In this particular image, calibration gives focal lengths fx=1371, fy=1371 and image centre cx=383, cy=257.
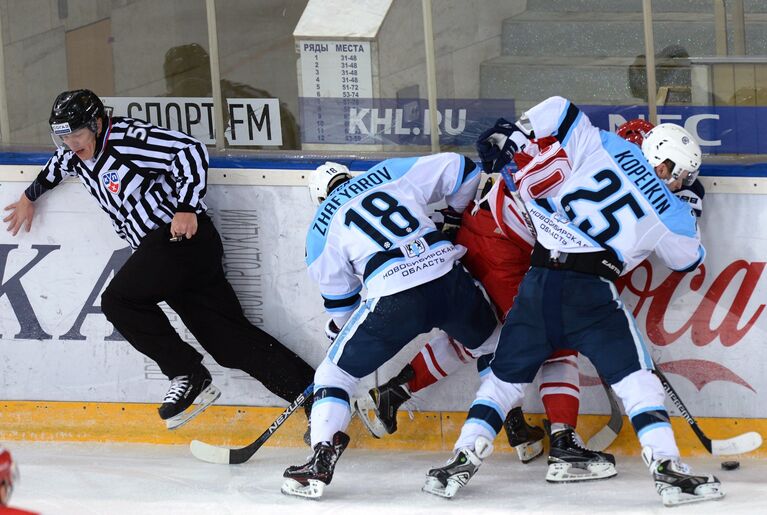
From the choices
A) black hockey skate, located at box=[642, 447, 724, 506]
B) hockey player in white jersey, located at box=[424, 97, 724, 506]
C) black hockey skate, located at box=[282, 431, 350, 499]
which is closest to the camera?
black hockey skate, located at box=[642, 447, 724, 506]

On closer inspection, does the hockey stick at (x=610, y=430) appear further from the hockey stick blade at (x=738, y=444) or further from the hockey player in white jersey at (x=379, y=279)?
the hockey player in white jersey at (x=379, y=279)

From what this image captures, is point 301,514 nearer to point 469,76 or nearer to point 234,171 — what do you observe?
point 234,171

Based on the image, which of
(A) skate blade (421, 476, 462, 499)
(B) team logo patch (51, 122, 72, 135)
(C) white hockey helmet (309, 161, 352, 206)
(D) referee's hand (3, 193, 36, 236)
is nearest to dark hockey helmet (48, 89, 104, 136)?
(B) team logo patch (51, 122, 72, 135)

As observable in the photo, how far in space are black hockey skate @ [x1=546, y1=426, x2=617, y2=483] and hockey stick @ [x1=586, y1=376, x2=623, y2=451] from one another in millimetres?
179

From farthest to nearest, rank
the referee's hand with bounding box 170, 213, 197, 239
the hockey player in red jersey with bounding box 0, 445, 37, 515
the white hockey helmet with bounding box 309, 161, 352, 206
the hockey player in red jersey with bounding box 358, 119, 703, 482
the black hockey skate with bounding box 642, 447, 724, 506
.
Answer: the referee's hand with bounding box 170, 213, 197, 239, the white hockey helmet with bounding box 309, 161, 352, 206, the hockey player in red jersey with bounding box 358, 119, 703, 482, the black hockey skate with bounding box 642, 447, 724, 506, the hockey player in red jersey with bounding box 0, 445, 37, 515

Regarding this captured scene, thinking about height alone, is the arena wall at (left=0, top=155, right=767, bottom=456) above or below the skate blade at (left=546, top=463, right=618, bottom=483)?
above

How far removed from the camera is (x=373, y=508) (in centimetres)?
400

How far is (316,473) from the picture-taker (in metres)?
4.07

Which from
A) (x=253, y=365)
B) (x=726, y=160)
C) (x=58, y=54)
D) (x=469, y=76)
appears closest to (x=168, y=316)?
(x=253, y=365)

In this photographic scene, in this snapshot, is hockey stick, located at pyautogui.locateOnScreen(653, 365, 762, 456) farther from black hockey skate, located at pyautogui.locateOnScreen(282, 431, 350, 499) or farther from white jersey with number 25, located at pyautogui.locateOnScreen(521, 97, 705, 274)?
black hockey skate, located at pyautogui.locateOnScreen(282, 431, 350, 499)

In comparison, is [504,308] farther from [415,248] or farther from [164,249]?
[164,249]

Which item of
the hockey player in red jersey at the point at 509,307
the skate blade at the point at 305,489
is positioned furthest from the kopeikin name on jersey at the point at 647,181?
the skate blade at the point at 305,489

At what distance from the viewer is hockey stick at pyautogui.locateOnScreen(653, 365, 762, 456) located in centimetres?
416

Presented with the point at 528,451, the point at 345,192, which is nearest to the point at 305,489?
the point at 528,451
